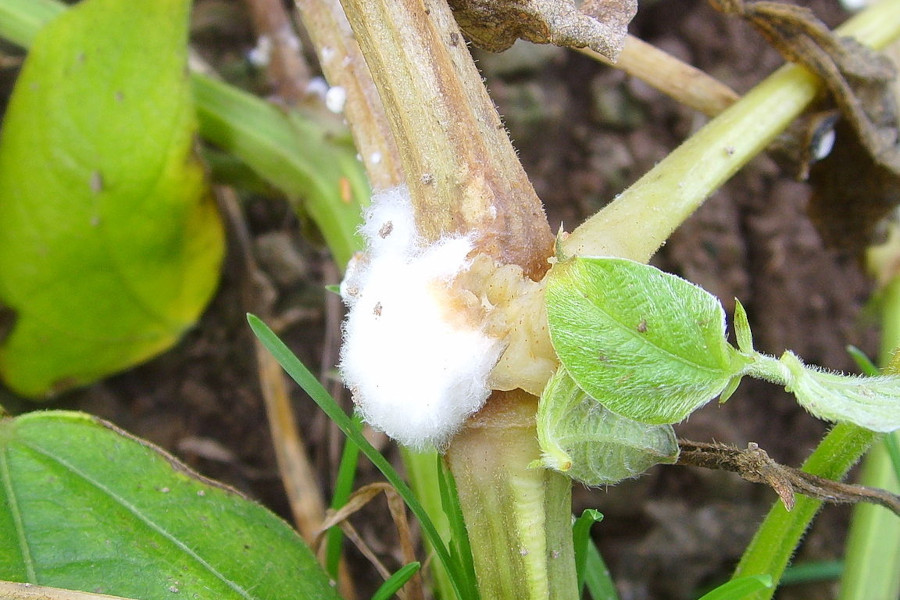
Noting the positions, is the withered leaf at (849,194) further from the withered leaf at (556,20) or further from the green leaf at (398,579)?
the green leaf at (398,579)

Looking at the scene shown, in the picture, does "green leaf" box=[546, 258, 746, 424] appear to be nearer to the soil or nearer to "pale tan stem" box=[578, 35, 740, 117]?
"pale tan stem" box=[578, 35, 740, 117]

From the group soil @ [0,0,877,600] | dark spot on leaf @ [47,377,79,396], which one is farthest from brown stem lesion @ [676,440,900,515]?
dark spot on leaf @ [47,377,79,396]

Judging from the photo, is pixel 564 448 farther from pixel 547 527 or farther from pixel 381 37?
pixel 381 37

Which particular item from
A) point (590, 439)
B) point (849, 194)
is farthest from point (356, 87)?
point (849, 194)

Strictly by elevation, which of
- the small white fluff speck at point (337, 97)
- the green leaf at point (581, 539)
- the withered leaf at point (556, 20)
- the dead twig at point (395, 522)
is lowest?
the dead twig at point (395, 522)

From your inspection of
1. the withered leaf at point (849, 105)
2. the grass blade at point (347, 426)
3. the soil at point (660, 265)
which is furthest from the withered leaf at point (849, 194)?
the grass blade at point (347, 426)

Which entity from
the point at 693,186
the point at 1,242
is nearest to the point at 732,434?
the point at 693,186
